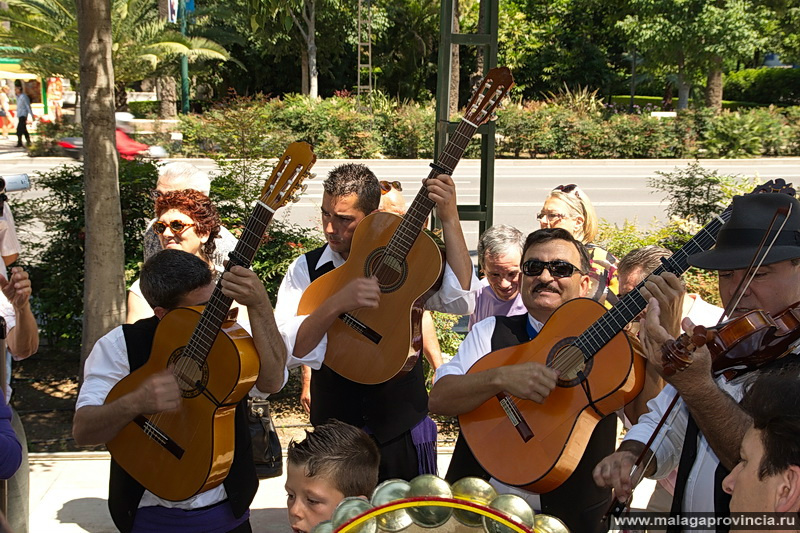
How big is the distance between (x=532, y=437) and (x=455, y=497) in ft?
4.70

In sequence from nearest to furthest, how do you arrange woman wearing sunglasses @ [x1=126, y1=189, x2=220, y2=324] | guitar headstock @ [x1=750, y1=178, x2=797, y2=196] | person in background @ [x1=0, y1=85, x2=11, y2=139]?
guitar headstock @ [x1=750, y1=178, x2=797, y2=196], woman wearing sunglasses @ [x1=126, y1=189, x2=220, y2=324], person in background @ [x1=0, y1=85, x2=11, y2=139]

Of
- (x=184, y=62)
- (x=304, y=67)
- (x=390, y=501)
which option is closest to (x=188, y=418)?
(x=390, y=501)

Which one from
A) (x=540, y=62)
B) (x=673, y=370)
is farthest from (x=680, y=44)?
(x=673, y=370)

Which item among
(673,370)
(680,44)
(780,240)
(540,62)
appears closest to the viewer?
(673,370)

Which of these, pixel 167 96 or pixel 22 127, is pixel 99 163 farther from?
pixel 167 96

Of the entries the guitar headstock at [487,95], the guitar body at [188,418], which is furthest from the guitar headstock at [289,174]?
the guitar headstock at [487,95]

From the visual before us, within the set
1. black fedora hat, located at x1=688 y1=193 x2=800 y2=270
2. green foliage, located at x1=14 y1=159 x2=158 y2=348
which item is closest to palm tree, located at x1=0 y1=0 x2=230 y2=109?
green foliage, located at x1=14 y1=159 x2=158 y2=348

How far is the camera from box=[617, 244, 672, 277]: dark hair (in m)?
3.53

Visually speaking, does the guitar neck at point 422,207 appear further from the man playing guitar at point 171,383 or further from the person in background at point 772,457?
the person in background at point 772,457

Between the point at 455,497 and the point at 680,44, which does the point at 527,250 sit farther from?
the point at 680,44

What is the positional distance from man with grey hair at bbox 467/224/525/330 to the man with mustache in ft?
5.55

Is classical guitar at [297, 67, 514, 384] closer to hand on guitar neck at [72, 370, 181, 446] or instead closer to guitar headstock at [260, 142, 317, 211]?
guitar headstock at [260, 142, 317, 211]

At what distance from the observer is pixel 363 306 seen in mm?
3168

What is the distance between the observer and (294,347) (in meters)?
3.23
